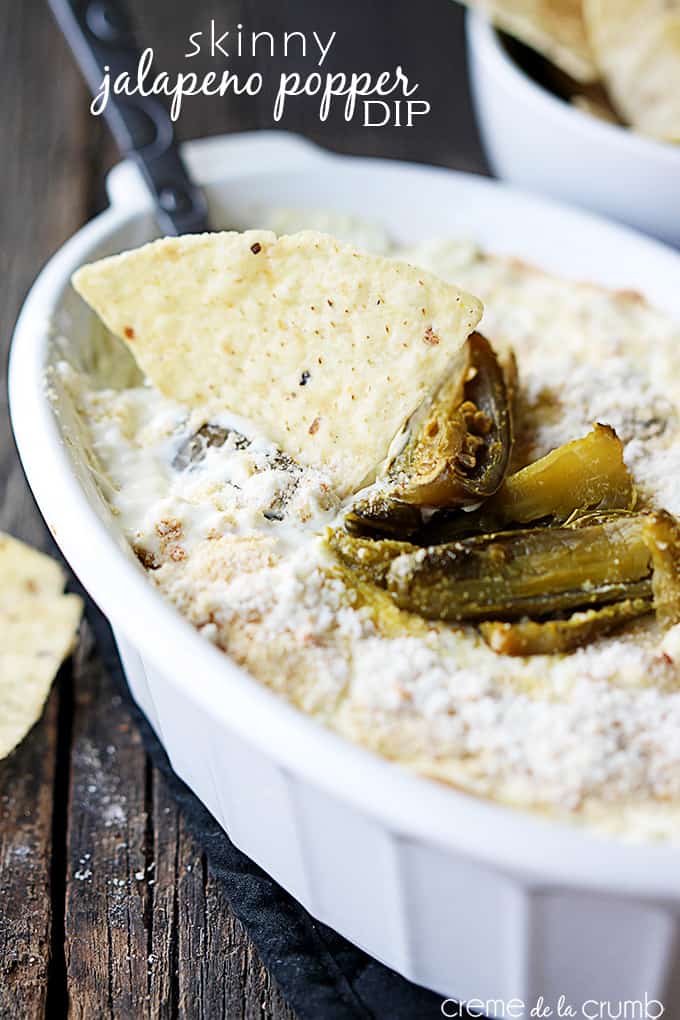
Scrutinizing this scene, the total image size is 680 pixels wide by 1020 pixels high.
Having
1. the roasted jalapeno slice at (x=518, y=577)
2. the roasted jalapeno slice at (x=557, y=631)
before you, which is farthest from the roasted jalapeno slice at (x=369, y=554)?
the roasted jalapeno slice at (x=557, y=631)

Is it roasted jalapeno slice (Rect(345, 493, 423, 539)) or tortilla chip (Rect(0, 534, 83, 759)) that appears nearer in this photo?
roasted jalapeno slice (Rect(345, 493, 423, 539))

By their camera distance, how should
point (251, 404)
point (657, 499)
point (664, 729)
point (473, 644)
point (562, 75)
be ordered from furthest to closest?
1. point (562, 75)
2. point (251, 404)
3. point (657, 499)
4. point (473, 644)
5. point (664, 729)

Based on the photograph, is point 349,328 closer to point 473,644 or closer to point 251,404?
point 251,404

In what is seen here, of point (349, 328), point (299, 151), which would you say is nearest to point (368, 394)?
point (349, 328)

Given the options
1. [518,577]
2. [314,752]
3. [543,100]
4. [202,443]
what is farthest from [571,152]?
[314,752]

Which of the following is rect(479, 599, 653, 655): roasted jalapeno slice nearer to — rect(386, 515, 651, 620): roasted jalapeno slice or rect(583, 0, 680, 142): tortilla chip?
rect(386, 515, 651, 620): roasted jalapeno slice

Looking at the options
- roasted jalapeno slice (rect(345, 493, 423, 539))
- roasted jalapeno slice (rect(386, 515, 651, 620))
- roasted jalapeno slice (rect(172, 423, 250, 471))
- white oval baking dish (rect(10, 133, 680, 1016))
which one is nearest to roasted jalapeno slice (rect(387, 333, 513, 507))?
roasted jalapeno slice (rect(345, 493, 423, 539))
